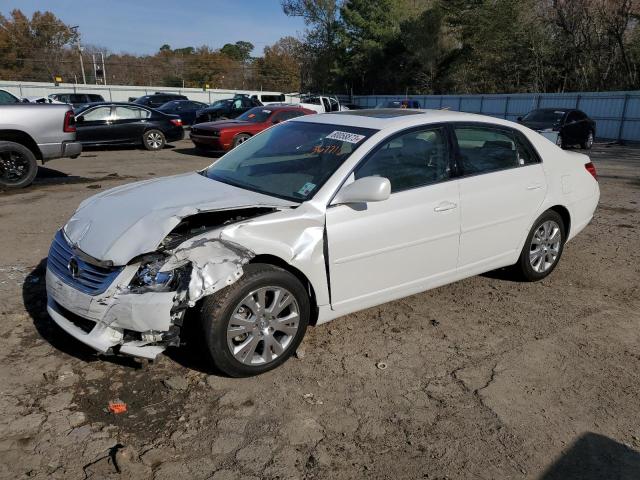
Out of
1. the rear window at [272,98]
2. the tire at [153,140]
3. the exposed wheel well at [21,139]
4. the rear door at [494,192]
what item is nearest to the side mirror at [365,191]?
the rear door at [494,192]

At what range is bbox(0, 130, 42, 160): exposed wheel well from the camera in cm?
873

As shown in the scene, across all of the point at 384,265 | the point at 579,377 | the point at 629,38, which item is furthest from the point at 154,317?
the point at 629,38

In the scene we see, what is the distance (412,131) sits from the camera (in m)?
3.99

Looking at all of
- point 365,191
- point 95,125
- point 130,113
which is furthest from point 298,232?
point 130,113

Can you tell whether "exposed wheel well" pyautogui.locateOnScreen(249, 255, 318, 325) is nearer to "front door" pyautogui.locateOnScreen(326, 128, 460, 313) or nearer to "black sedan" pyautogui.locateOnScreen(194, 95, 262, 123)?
"front door" pyautogui.locateOnScreen(326, 128, 460, 313)

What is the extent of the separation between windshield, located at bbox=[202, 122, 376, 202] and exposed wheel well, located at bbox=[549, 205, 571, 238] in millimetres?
2207

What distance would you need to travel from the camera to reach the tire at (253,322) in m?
3.03

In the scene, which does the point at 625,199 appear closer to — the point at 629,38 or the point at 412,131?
the point at 412,131

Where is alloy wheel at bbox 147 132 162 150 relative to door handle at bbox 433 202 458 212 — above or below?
below

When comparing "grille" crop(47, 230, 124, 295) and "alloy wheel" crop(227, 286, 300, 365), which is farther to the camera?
"alloy wheel" crop(227, 286, 300, 365)

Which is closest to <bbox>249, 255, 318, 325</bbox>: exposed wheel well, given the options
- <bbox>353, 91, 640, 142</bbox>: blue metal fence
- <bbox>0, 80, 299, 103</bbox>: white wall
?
<bbox>353, 91, 640, 142</bbox>: blue metal fence

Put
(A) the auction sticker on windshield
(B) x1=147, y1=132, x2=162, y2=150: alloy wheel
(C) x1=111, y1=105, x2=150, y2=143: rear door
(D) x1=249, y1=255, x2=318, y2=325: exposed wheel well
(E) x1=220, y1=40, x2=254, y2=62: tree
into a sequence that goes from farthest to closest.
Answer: (E) x1=220, y1=40, x2=254, y2=62: tree
(B) x1=147, y1=132, x2=162, y2=150: alloy wheel
(C) x1=111, y1=105, x2=150, y2=143: rear door
(A) the auction sticker on windshield
(D) x1=249, y1=255, x2=318, y2=325: exposed wheel well

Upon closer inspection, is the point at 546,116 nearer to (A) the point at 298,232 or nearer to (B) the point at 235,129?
(B) the point at 235,129

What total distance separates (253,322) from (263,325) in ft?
0.26
